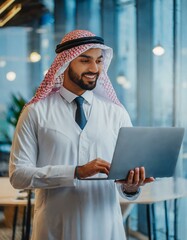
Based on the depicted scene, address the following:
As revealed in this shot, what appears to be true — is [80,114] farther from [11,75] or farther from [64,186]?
[11,75]

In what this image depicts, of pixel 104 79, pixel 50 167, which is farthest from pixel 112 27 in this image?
pixel 50 167

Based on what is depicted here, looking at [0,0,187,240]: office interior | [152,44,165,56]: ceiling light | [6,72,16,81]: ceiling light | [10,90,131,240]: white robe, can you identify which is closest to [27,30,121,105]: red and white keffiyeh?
[10,90,131,240]: white robe

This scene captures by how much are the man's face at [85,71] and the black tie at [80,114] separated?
0.03 metres

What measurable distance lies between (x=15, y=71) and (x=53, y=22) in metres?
0.87

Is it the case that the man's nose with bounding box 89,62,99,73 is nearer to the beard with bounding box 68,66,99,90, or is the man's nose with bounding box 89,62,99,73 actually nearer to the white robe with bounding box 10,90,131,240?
the beard with bounding box 68,66,99,90

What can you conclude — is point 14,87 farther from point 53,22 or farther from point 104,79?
point 104,79

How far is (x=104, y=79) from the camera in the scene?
2168 mm

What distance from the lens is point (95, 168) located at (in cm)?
168

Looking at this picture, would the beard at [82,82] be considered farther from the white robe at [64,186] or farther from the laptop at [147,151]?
the laptop at [147,151]

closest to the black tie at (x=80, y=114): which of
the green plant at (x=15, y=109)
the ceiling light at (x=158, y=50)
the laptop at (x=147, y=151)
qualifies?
the laptop at (x=147, y=151)

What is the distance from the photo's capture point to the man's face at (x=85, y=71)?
1899mm

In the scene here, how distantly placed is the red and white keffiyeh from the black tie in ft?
0.44

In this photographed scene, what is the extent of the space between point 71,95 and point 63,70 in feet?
0.37

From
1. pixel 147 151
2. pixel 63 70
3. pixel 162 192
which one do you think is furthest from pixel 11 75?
pixel 147 151
